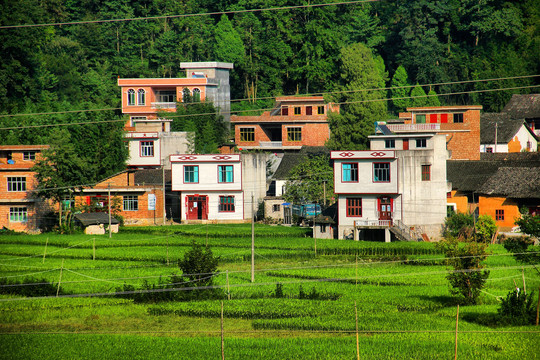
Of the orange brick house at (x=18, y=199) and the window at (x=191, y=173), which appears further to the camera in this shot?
the window at (x=191, y=173)

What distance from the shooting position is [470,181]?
63844mm

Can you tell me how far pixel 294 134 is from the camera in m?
82.1

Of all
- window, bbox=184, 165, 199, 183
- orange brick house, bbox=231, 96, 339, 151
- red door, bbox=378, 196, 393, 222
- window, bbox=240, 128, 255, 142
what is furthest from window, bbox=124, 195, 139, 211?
window, bbox=240, 128, 255, 142

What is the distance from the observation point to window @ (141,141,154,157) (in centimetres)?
7231

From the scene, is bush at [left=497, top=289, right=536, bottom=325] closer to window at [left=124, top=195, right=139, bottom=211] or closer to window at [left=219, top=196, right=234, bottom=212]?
window at [left=219, top=196, right=234, bottom=212]

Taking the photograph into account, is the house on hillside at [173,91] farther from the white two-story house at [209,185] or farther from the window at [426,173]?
the window at [426,173]

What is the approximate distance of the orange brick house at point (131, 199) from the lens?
2495 inches

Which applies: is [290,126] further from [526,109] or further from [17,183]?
[17,183]

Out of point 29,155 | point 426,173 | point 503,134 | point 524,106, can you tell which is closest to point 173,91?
point 29,155

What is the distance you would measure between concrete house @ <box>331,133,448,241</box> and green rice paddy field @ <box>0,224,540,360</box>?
3.96 m

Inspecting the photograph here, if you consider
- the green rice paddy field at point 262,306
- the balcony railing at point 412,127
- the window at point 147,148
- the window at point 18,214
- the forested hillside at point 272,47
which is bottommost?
the green rice paddy field at point 262,306

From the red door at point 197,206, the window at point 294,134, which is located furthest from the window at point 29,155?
the window at point 294,134

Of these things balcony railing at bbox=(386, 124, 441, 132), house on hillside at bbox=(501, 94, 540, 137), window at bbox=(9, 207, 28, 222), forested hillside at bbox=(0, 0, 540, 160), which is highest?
forested hillside at bbox=(0, 0, 540, 160)

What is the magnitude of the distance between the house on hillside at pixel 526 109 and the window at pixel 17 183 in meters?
45.1
